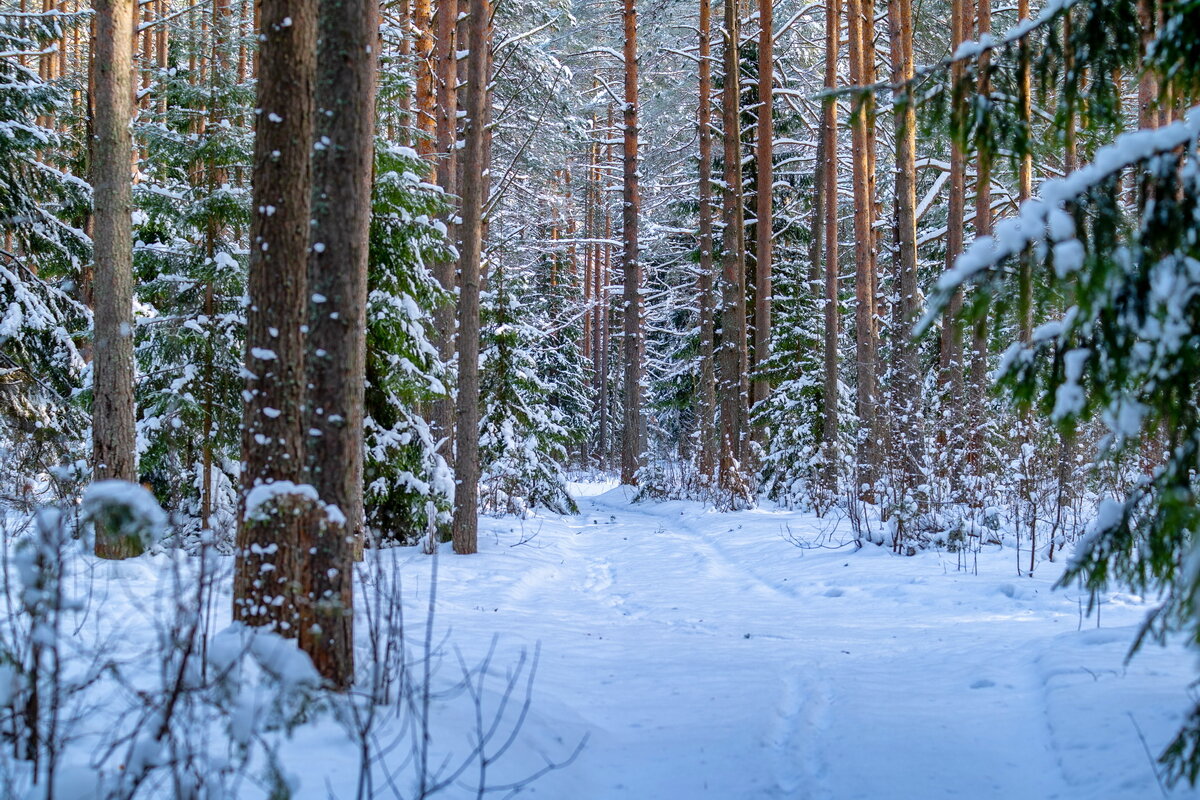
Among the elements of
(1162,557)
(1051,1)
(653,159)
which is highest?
(653,159)

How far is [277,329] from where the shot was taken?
4.14 metres

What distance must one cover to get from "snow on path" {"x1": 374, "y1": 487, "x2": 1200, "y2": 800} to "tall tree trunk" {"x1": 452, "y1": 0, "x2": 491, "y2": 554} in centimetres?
94

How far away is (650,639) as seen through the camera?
6.26m

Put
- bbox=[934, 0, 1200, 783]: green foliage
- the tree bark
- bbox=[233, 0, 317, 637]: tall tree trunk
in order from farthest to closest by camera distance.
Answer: the tree bark < bbox=[233, 0, 317, 637]: tall tree trunk < bbox=[934, 0, 1200, 783]: green foliage

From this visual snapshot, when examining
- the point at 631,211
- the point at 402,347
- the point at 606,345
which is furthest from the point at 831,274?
the point at 606,345

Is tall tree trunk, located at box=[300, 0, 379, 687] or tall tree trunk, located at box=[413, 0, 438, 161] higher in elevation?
tall tree trunk, located at box=[413, 0, 438, 161]

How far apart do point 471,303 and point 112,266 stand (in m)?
3.63

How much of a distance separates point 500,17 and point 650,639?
13356 mm

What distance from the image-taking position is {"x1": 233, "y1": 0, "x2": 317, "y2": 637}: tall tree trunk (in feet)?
12.9

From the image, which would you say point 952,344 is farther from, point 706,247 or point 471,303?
point 706,247

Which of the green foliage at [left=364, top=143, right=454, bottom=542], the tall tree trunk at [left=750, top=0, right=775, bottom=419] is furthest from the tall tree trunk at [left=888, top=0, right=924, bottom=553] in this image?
the green foliage at [left=364, top=143, right=454, bottom=542]

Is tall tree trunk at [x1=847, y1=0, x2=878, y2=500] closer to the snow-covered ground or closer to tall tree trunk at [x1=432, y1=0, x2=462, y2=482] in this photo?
the snow-covered ground

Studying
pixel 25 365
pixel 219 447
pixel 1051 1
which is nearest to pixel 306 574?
pixel 1051 1

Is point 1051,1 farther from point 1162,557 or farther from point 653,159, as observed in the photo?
point 653,159
